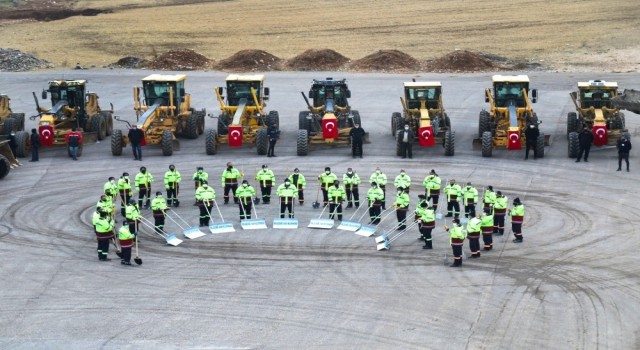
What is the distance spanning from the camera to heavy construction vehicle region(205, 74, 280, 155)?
1606 inches

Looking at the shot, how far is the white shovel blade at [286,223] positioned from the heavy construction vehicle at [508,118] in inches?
452

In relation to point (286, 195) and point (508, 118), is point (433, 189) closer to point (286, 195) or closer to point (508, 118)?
point (286, 195)

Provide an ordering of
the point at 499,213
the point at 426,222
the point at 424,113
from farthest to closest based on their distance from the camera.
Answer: the point at 424,113 < the point at 499,213 < the point at 426,222

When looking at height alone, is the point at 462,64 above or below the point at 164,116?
above

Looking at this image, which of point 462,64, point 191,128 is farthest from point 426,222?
point 462,64

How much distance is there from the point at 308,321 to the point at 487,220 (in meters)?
6.84

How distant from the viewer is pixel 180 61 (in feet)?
216

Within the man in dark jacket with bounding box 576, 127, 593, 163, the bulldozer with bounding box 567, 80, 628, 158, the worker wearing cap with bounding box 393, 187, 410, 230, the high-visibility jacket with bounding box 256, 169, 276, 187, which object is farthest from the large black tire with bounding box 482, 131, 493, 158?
the worker wearing cap with bounding box 393, 187, 410, 230

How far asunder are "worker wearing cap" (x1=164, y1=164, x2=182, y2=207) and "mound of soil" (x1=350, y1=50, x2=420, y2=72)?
31.8m

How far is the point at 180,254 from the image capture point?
2805 cm

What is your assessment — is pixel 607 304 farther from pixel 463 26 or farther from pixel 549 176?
pixel 463 26

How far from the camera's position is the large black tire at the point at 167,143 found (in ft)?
133

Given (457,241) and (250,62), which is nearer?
(457,241)

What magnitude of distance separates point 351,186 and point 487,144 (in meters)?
8.80
